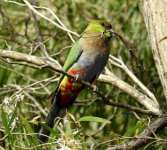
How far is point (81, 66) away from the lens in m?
3.94

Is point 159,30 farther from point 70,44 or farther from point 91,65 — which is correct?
point 70,44

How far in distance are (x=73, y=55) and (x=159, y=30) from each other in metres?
0.87

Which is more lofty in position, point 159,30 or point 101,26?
point 159,30

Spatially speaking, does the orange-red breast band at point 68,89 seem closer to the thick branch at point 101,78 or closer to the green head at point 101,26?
the thick branch at point 101,78

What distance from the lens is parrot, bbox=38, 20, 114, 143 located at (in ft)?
12.7

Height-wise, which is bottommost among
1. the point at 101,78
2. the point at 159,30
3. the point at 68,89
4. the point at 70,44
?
the point at 70,44

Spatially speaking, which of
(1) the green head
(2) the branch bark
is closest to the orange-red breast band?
(1) the green head

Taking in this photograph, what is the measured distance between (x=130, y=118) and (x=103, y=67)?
4.76ft

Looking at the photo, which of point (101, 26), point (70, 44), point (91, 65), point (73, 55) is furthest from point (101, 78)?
point (70, 44)

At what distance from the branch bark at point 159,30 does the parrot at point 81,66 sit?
60 centimetres

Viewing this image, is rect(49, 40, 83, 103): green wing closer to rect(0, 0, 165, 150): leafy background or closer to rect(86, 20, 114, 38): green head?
rect(86, 20, 114, 38): green head

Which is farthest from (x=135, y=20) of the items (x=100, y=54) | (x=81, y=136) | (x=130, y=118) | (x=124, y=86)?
(x=81, y=136)

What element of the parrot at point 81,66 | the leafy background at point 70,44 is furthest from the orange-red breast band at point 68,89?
the leafy background at point 70,44

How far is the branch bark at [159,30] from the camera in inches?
126
